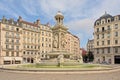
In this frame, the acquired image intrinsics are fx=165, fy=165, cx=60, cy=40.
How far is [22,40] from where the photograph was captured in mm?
66562

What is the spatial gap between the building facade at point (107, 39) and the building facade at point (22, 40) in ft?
35.2

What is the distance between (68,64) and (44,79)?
11.3 meters

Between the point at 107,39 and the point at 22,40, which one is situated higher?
the point at 22,40

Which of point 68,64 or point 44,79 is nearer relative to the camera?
point 44,79

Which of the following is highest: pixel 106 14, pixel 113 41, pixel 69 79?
pixel 106 14

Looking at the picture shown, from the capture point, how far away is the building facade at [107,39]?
190ft

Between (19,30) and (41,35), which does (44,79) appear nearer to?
(19,30)

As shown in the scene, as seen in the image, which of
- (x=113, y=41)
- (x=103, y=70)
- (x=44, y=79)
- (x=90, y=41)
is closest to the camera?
(x=44, y=79)

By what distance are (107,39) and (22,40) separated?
109 ft

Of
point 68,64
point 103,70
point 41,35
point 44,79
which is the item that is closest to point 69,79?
point 44,79

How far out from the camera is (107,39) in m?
60.6

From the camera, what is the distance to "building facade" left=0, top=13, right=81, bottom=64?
60031 millimetres

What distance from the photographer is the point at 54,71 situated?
18562 millimetres

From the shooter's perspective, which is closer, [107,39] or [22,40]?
[107,39]
